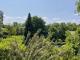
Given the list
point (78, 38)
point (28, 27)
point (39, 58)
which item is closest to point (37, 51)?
point (39, 58)

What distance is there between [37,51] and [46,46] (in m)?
0.51

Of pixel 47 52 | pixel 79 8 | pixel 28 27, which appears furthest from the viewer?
pixel 28 27

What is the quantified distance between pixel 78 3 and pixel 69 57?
4.90 meters

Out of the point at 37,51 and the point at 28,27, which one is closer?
the point at 37,51

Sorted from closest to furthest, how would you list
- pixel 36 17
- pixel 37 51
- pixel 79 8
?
pixel 37 51, pixel 79 8, pixel 36 17

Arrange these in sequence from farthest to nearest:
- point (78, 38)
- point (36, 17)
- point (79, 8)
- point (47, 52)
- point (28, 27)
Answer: point (36, 17)
point (28, 27)
point (78, 38)
point (79, 8)
point (47, 52)

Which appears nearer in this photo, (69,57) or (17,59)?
(17,59)

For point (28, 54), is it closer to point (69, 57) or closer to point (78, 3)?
point (78, 3)

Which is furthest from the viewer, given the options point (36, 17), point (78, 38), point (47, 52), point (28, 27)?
point (36, 17)

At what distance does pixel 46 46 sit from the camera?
27.2 ft

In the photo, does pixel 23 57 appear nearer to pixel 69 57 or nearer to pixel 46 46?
pixel 46 46

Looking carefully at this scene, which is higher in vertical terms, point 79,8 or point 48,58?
point 79,8

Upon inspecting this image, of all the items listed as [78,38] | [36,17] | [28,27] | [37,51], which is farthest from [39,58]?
[36,17]

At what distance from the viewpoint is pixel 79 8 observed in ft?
48.3
